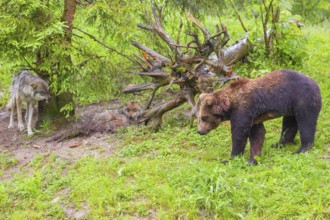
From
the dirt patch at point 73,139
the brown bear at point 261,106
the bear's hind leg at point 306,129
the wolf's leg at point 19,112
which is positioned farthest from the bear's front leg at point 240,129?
the wolf's leg at point 19,112

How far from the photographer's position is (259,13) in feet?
35.9

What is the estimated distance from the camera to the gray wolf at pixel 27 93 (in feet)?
31.4

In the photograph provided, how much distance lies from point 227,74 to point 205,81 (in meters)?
0.46

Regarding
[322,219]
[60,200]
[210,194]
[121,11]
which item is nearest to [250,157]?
[210,194]

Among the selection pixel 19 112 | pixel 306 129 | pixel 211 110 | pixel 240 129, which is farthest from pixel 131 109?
pixel 306 129

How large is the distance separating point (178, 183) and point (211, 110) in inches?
55.0

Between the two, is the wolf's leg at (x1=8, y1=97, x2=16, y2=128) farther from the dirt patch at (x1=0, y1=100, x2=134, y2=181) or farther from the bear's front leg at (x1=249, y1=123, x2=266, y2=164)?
the bear's front leg at (x1=249, y1=123, x2=266, y2=164)

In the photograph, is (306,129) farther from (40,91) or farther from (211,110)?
(40,91)

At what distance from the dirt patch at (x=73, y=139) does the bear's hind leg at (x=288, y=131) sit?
3.00 m

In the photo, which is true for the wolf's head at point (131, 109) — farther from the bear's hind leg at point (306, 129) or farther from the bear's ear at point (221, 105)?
the bear's hind leg at point (306, 129)

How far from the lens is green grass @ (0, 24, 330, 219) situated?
5.19 metres

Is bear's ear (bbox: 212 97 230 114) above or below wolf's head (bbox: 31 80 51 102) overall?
above

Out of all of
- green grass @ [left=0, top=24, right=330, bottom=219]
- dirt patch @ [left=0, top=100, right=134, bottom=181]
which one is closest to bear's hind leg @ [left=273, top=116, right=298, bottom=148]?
green grass @ [left=0, top=24, right=330, bottom=219]

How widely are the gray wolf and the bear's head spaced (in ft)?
13.9
